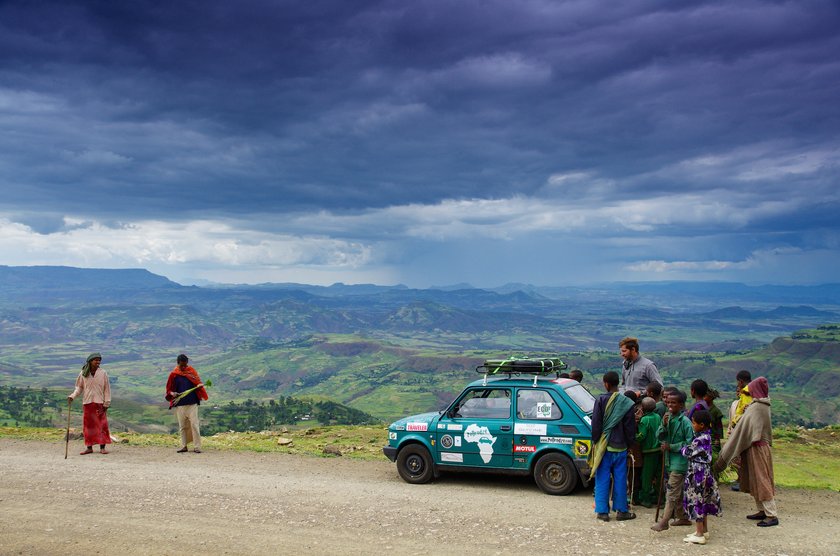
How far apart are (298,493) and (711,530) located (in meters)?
6.91

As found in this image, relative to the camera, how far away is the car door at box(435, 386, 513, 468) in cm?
1141

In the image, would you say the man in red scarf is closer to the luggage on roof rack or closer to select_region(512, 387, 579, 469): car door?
the luggage on roof rack

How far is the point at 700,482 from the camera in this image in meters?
8.60

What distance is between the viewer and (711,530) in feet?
29.4

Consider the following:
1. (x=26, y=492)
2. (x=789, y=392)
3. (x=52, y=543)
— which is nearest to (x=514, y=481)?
(x=52, y=543)

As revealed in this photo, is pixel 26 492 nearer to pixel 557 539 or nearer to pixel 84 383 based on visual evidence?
pixel 84 383

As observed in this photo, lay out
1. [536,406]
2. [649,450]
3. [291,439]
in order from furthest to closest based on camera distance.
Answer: [291,439] → [536,406] → [649,450]

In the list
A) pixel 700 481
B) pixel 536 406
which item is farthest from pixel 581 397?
pixel 700 481

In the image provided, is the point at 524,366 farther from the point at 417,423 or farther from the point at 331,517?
the point at 331,517

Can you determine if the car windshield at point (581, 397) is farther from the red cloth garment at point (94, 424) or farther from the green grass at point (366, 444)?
the red cloth garment at point (94, 424)

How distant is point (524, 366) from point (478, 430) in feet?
5.14

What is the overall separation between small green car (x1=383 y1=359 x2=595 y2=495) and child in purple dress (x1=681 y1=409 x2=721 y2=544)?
85.1 inches

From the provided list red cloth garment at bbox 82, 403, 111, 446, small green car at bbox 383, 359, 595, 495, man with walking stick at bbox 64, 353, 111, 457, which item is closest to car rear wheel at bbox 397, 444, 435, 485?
small green car at bbox 383, 359, 595, 495

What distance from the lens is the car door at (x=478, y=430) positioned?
11414 millimetres
